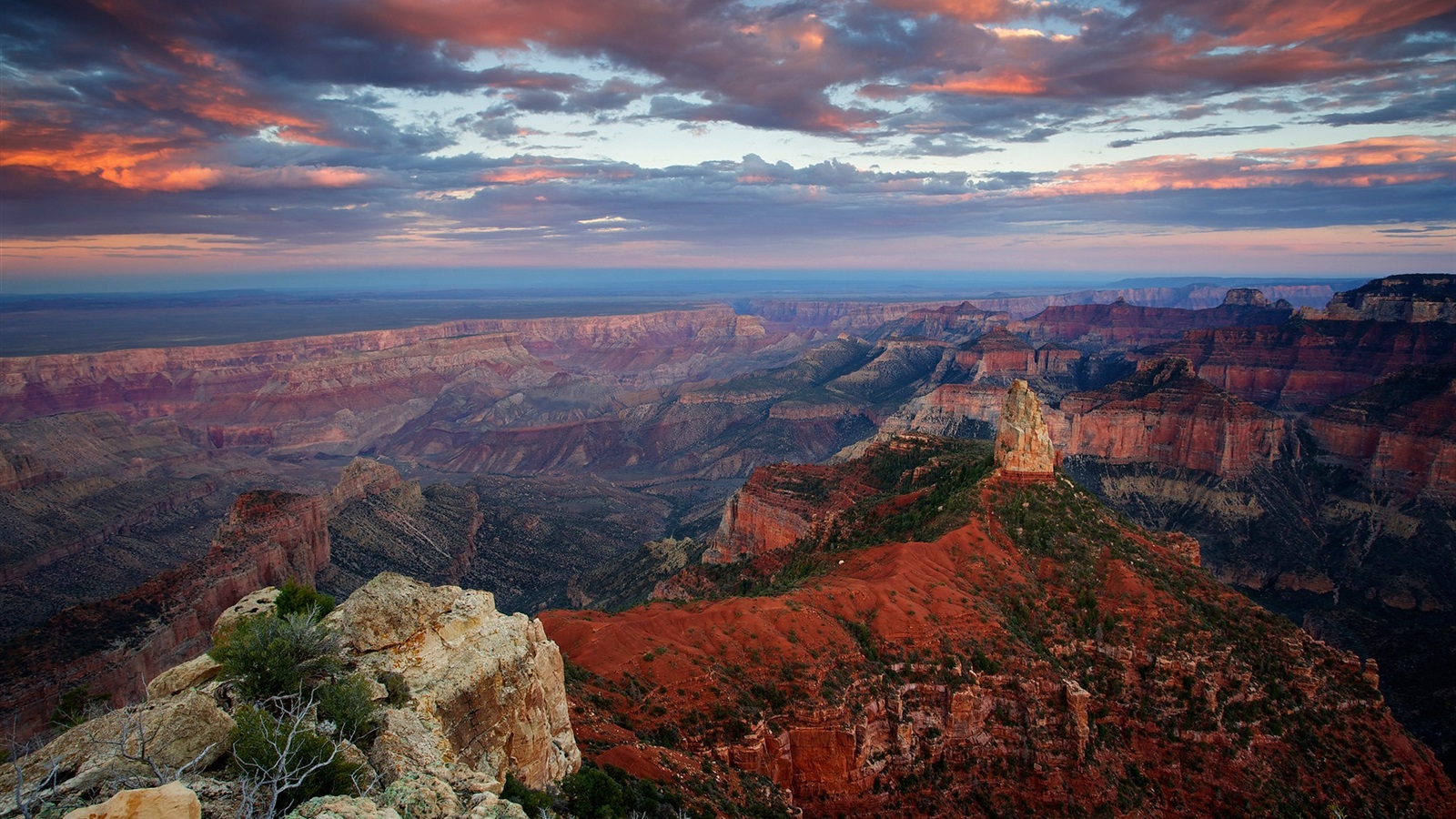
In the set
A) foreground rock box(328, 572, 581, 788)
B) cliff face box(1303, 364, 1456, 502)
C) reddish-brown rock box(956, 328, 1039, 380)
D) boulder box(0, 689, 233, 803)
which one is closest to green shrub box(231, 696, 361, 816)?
boulder box(0, 689, 233, 803)

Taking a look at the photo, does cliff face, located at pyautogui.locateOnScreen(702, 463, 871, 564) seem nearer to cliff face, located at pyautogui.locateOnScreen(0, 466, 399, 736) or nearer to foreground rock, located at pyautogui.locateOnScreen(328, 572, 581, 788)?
foreground rock, located at pyautogui.locateOnScreen(328, 572, 581, 788)

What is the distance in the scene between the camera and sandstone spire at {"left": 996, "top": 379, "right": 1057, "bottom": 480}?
175 ft

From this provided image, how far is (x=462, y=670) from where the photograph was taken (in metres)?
20.4

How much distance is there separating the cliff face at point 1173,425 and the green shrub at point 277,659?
135 m

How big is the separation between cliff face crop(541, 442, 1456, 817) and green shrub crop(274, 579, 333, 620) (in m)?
10.8

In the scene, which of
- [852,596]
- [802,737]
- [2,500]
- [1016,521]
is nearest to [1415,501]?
[1016,521]

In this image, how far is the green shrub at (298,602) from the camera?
934 inches

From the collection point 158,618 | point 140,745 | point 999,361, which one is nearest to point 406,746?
point 140,745

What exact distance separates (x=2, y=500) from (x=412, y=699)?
140196 millimetres

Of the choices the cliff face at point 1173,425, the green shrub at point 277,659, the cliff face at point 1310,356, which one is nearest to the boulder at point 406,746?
the green shrub at point 277,659

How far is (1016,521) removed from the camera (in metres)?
49.6

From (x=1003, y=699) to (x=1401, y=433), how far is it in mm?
113241

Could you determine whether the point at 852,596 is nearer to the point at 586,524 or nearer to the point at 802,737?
the point at 802,737

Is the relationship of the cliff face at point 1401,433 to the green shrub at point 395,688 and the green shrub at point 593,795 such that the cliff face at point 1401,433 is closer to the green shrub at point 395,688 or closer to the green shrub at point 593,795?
the green shrub at point 593,795
